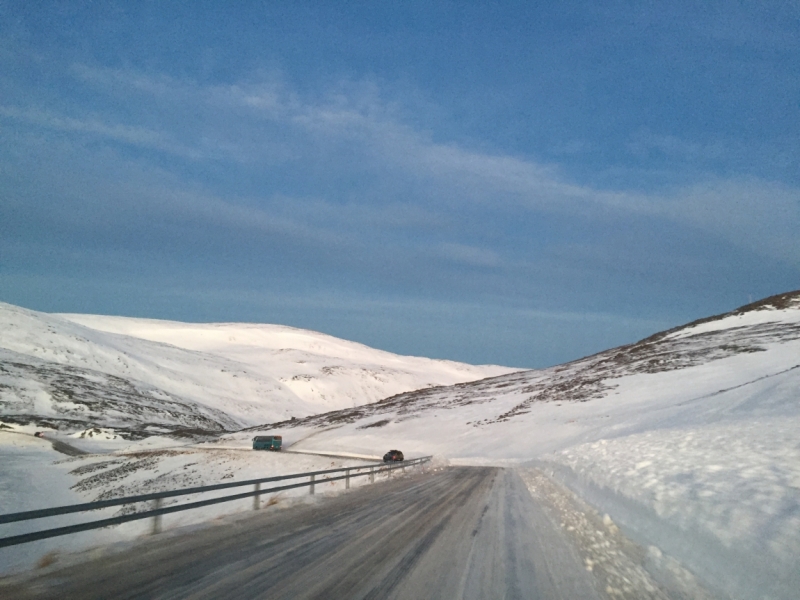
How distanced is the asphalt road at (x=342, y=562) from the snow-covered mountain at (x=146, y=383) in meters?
68.6

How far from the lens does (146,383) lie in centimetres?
11069

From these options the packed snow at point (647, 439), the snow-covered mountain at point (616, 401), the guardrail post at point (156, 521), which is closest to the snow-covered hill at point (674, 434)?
the packed snow at point (647, 439)

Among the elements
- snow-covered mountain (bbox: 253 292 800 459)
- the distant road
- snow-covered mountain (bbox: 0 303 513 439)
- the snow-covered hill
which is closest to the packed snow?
the snow-covered hill

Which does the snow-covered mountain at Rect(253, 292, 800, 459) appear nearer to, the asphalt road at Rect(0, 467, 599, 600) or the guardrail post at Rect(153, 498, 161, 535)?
the asphalt road at Rect(0, 467, 599, 600)

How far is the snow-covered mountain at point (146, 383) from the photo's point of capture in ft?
262

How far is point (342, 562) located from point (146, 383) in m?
114

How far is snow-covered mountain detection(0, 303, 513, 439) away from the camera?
79.9 meters

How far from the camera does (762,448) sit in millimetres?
15922

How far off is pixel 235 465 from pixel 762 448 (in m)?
30.9

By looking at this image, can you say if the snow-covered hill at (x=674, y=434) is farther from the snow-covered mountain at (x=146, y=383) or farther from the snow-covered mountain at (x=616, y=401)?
the snow-covered mountain at (x=146, y=383)

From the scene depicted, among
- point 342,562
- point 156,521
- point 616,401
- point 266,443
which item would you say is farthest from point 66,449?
point 342,562

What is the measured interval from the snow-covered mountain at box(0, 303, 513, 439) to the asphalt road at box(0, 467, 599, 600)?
2701 inches

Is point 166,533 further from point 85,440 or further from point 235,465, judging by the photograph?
point 85,440

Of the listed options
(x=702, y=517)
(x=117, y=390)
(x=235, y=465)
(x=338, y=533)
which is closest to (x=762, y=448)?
(x=702, y=517)
